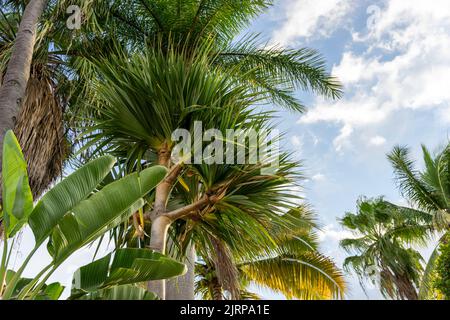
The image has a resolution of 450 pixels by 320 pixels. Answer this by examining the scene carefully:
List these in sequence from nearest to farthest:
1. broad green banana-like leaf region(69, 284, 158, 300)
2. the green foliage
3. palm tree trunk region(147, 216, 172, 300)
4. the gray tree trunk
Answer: broad green banana-like leaf region(69, 284, 158, 300)
palm tree trunk region(147, 216, 172, 300)
the gray tree trunk
the green foliage

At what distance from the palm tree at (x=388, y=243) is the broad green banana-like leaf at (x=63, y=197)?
9.82 metres

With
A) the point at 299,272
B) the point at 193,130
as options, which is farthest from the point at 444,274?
the point at 193,130

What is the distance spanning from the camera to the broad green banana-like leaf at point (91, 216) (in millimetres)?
1996

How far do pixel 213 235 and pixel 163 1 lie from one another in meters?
3.60

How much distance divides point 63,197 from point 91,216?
0.20 meters

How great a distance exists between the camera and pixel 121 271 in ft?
6.55

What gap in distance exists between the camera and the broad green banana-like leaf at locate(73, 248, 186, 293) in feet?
6.72

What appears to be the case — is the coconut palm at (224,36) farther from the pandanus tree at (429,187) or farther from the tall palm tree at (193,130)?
the pandanus tree at (429,187)

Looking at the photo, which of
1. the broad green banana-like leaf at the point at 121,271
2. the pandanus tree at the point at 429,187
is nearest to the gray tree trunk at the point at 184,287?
the broad green banana-like leaf at the point at 121,271

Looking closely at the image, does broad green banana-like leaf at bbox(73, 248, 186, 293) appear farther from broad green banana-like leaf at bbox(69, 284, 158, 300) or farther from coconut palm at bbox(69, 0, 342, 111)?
coconut palm at bbox(69, 0, 342, 111)

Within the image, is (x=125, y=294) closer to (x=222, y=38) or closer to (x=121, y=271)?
(x=121, y=271)

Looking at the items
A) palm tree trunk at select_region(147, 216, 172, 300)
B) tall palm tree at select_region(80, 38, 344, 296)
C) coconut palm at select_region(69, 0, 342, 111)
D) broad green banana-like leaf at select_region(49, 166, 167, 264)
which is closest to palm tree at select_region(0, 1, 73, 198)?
coconut palm at select_region(69, 0, 342, 111)

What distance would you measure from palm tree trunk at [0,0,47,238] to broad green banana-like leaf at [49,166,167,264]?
1.15 metres
